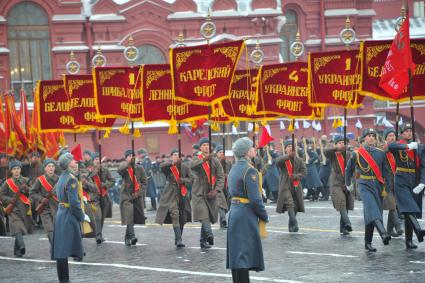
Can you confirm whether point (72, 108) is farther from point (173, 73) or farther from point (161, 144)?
point (161, 144)

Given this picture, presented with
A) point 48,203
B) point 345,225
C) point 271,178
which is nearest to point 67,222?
point 48,203

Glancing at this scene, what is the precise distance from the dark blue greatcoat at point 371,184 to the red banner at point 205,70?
2926mm

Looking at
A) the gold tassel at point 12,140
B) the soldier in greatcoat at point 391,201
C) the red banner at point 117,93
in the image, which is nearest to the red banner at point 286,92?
the red banner at point 117,93

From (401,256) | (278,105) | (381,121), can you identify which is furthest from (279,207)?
(381,121)

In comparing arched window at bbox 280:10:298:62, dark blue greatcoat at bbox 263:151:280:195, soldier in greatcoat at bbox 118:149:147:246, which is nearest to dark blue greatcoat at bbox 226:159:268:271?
soldier in greatcoat at bbox 118:149:147:246

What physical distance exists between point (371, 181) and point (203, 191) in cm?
318

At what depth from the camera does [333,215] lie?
22.4m

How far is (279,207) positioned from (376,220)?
13.9 feet

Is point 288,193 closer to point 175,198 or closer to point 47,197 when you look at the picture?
point 175,198

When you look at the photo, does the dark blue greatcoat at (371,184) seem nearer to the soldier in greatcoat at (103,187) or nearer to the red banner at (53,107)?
the soldier in greatcoat at (103,187)

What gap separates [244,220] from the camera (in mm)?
11836

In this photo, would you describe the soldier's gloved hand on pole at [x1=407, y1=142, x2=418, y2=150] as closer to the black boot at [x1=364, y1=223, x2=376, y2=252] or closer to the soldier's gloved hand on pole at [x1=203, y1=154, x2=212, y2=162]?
the black boot at [x1=364, y1=223, x2=376, y2=252]

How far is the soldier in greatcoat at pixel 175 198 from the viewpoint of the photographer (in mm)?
17562

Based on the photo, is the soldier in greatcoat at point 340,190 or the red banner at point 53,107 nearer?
the soldier in greatcoat at point 340,190
